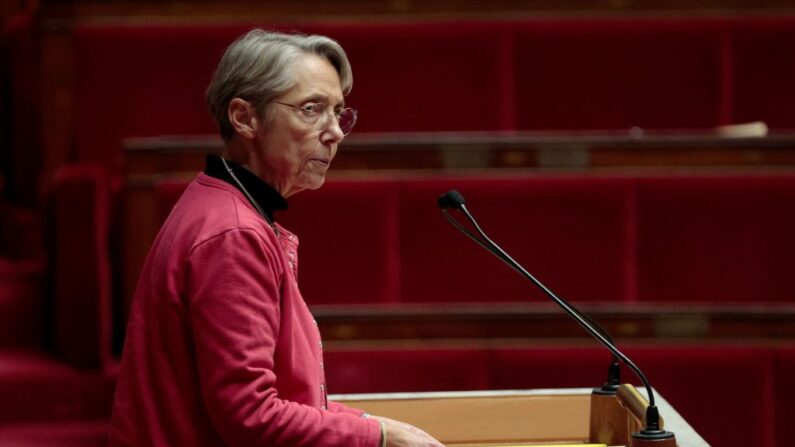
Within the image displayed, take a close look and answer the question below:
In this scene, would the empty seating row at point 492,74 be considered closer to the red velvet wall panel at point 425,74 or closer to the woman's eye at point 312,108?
the red velvet wall panel at point 425,74

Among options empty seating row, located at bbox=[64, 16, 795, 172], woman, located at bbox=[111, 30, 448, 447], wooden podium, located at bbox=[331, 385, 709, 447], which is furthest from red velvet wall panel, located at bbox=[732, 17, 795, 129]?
woman, located at bbox=[111, 30, 448, 447]

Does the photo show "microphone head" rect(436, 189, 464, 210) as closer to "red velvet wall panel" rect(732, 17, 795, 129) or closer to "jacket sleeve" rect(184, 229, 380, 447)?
"jacket sleeve" rect(184, 229, 380, 447)

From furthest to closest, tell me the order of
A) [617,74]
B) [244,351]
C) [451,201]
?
[617,74], [451,201], [244,351]

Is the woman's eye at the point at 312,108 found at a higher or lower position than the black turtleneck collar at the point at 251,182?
higher

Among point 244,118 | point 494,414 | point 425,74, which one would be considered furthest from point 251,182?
point 425,74

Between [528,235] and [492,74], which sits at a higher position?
[492,74]

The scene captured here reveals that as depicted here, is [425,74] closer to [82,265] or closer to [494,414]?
[82,265]

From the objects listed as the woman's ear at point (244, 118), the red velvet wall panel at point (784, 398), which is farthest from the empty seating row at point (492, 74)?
the woman's ear at point (244, 118)

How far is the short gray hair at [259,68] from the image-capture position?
0.48 m

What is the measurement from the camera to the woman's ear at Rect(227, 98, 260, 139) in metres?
0.49

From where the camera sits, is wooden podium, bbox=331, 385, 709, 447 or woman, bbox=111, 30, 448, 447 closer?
woman, bbox=111, 30, 448, 447

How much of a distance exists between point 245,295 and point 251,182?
0.06 metres

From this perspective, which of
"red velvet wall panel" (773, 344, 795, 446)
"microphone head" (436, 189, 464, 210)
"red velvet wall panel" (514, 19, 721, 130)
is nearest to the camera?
"microphone head" (436, 189, 464, 210)

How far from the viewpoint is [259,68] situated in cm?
48
